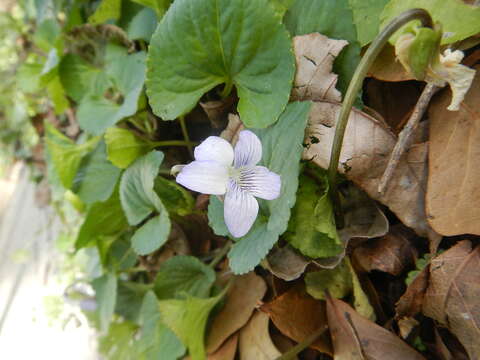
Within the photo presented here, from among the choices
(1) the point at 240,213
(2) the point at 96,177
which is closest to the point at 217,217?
(1) the point at 240,213

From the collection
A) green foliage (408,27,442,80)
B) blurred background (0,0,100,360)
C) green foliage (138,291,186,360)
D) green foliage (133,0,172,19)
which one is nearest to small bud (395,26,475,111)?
green foliage (408,27,442,80)

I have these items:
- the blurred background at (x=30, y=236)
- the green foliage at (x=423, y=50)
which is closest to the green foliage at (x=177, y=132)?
the green foliage at (x=423, y=50)

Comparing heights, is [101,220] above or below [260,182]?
below

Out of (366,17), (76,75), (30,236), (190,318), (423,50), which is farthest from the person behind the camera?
(30,236)

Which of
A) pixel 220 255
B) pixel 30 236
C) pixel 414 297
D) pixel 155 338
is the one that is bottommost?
pixel 30 236

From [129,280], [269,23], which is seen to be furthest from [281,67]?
[129,280]

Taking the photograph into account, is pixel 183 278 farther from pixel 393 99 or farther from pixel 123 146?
pixel 393 99
